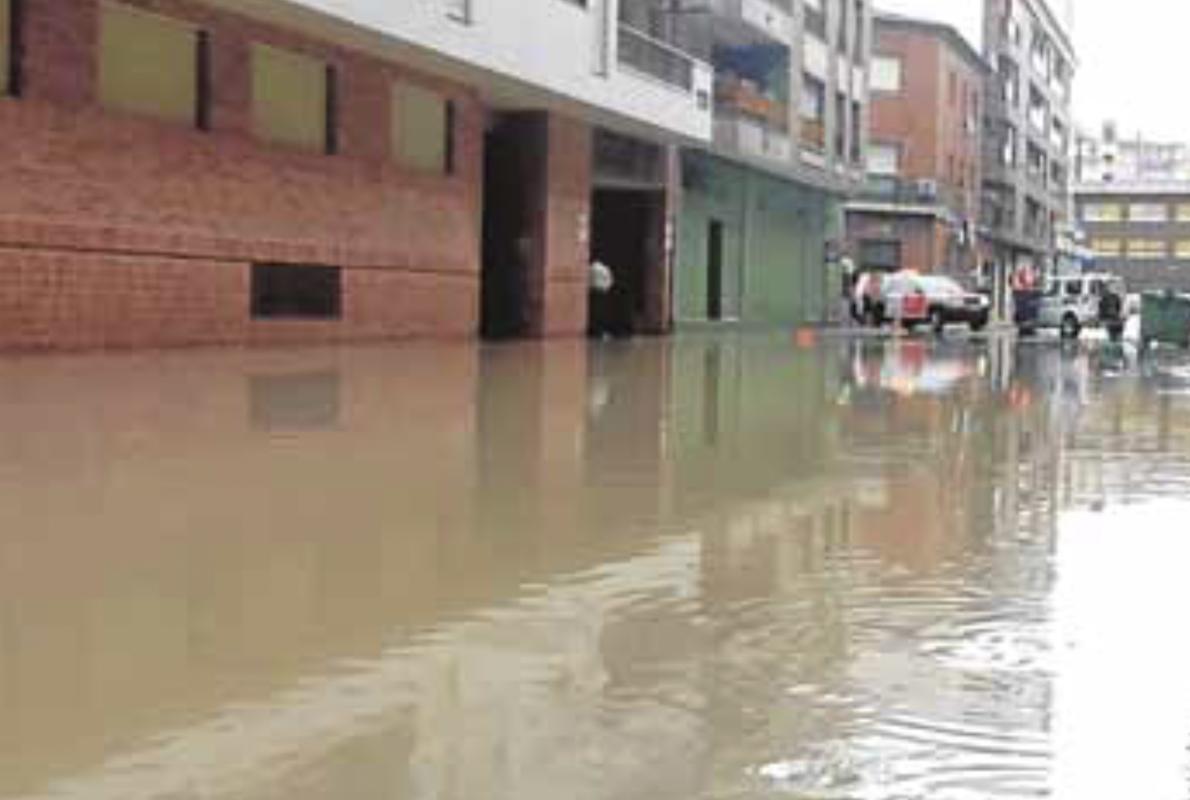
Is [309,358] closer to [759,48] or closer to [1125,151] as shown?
[759,48]

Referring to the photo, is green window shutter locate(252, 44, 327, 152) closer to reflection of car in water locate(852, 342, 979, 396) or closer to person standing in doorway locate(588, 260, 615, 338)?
reflection of car in water locate(852, 342, 979, 396)

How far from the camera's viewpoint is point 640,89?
37156mm

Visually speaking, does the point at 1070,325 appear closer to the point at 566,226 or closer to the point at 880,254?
the point at 880,254

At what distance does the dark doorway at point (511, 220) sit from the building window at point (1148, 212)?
11692cm

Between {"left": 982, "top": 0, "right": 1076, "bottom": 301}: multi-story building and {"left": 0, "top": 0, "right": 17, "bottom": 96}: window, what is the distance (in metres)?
74.7

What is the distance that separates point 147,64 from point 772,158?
3056cm

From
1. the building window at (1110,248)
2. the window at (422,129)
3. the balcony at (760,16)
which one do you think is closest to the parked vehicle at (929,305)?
the balcony at (760,16)

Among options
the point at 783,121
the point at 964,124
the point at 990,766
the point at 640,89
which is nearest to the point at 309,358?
the point at 640,89

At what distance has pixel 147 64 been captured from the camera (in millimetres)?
23078

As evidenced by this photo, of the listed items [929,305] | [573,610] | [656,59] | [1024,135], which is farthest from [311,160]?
[1024,135]

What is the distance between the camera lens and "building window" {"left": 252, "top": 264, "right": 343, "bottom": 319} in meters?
26.1

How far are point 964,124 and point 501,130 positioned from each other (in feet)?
171

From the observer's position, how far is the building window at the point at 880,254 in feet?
254

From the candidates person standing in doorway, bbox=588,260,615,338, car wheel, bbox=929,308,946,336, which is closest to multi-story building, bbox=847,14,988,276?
car wheel, bbox=929,308,946,336
